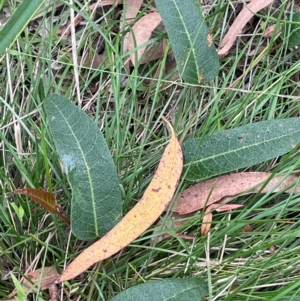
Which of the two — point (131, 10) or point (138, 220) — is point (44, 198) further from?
point (131, 10)

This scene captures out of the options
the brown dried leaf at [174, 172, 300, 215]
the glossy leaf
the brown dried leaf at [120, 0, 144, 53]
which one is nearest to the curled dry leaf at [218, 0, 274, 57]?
the brown dried leaf at [120, 0, 144, 53]

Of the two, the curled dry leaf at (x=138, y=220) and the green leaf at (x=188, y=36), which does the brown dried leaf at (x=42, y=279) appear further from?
the green leaf at (x=188, y=36)

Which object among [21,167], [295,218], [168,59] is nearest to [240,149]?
[295,218]

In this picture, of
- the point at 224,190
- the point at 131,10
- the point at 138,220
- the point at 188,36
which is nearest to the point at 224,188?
the point at 224,190

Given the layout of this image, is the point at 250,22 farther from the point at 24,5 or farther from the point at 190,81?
the point at 24,5

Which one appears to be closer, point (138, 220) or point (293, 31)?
point (138, 220)

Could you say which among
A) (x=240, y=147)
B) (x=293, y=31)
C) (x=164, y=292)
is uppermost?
(x=293, y=31)
